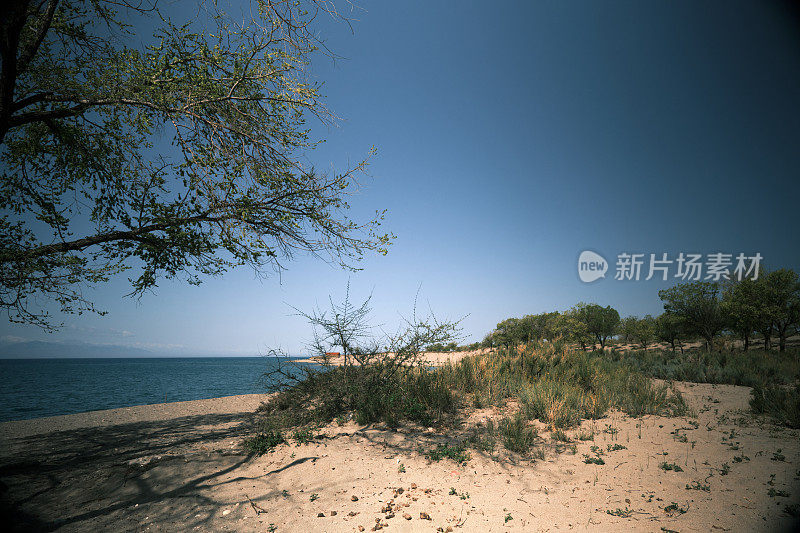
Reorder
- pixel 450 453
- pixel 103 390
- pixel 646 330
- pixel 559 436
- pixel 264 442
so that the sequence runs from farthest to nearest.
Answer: pixel 646 330
pixel 103 390
pixel 264 442
pixel 559 436
pixel 450 453

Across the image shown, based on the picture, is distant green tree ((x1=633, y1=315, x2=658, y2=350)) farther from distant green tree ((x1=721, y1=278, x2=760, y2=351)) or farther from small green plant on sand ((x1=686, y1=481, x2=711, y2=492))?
small green plant on sand ((x1=686, y1=481, x2=711, y2=492))

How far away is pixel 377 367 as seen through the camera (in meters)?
7.91

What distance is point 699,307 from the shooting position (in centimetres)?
2509

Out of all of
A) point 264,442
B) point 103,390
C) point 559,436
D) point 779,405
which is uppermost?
point 779,405

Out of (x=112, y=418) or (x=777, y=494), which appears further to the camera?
(x=112, y=418)

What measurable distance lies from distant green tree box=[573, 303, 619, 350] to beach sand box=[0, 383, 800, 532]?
110 feet

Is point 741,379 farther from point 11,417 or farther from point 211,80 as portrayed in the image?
point 11,417

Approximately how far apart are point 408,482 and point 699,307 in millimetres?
32725

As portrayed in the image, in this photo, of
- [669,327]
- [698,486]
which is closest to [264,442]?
[698,486]

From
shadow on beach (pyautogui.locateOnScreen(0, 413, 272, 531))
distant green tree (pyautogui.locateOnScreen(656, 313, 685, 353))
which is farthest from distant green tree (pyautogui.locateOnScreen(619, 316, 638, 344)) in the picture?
shadow on beach (pyautogui.locateOnScreen(0, 413, 272, 531))

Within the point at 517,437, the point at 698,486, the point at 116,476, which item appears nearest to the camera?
the point at 698,486

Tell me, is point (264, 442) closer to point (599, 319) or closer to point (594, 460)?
point (594, 460)

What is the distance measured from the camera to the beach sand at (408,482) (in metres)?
3.65

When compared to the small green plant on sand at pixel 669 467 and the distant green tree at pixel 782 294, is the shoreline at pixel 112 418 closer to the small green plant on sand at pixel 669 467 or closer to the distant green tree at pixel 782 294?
the small green plant on sand at pixel 669 467
